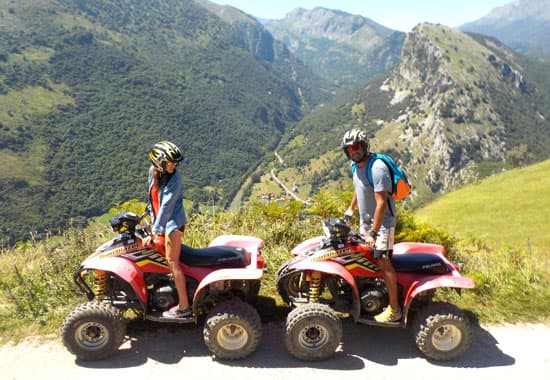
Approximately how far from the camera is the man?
4984 millimetres

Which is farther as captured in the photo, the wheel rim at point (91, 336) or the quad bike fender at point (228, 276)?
the quad bike fender at point (228, 276)

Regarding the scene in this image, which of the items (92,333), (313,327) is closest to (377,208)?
(313,327)

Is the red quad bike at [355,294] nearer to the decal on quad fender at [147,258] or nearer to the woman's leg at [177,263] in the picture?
the woman's leg at [177,263]

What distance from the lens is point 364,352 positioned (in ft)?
17.6

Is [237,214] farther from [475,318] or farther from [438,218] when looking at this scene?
[438,218]

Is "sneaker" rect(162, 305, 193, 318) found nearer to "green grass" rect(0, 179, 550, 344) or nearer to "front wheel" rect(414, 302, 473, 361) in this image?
"green grass" rect(0, 179, 550, 344)

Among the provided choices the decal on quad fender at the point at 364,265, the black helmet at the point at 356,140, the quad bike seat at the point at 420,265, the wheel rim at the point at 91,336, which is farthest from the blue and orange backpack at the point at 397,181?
the wheel rim at the point at 91,336

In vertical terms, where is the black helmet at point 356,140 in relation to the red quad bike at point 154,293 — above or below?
above

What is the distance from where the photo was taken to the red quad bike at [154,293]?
5074 mm

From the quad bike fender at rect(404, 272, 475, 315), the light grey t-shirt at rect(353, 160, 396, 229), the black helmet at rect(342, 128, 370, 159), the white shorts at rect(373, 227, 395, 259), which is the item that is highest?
the black helmet at rect(342, 128, 370, 159)

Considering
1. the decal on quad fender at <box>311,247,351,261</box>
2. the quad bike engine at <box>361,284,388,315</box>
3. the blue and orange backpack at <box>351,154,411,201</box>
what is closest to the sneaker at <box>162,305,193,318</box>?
the decal on quad fender at <box>311,247,351,261</box>

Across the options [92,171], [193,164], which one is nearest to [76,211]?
[92,171]

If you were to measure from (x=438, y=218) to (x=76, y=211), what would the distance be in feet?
384

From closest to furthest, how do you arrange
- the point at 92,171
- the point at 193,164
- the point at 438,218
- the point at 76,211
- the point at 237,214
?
the point at 237,214, the point at 438,218, the point at 76,211, the point at 92,171, the point at 193,164
